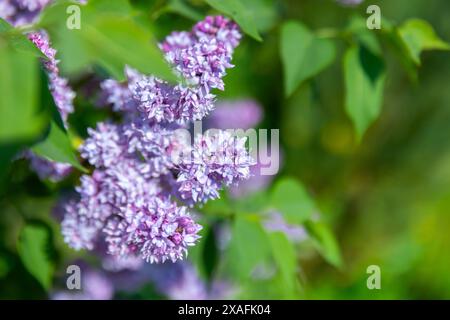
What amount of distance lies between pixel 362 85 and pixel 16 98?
819 millimetres

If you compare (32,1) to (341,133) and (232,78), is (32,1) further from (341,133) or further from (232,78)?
(341,133)

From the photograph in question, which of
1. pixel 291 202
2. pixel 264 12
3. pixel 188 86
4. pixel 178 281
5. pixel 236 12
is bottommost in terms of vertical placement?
pixel 178 281

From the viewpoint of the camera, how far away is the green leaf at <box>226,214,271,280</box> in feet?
4.40

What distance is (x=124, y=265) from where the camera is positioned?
1455mm

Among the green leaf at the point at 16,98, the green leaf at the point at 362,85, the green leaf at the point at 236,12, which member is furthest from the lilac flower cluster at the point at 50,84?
the green leaf at the point at 362,85

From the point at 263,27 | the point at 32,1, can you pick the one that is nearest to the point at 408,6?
the point at 263,27

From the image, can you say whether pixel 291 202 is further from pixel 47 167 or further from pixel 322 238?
pixel 47 167

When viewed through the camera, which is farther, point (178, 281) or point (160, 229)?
point (178, 281)

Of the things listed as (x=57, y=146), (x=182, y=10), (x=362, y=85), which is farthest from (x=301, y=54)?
(x=57, y=146)

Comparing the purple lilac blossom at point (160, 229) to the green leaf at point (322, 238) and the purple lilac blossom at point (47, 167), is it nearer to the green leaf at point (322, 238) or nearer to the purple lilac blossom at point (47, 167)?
the purple lilac blossom at point (47, 167)

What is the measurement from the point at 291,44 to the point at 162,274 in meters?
0.55

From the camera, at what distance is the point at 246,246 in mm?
A: 1353

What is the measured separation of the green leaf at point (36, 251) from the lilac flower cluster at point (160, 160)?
9 centimetres
